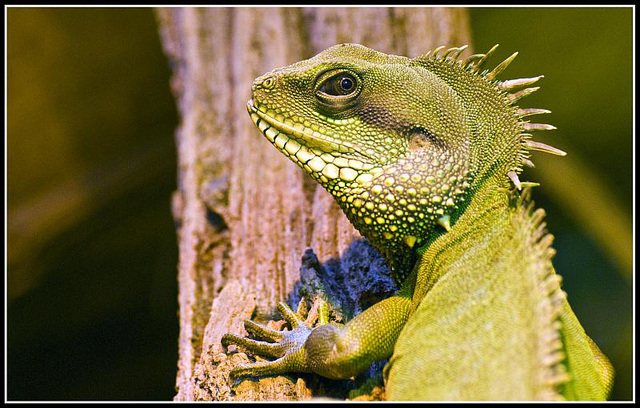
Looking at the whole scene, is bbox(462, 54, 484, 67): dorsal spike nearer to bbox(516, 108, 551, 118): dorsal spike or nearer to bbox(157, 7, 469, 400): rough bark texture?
bbox(516, 108, 551, 118): dorsal spike

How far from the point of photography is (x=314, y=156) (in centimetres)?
262

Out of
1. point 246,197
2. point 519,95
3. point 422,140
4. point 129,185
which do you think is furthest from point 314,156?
point 129,185

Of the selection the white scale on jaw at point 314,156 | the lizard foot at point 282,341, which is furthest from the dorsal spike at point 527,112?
the lizard foot at point 282,341

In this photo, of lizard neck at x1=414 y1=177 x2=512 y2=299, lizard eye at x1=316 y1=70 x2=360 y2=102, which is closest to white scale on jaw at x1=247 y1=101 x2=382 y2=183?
lizard eye at x1=316 y1=70 x2=360 y2=102

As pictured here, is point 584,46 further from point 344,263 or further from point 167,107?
point 167,107

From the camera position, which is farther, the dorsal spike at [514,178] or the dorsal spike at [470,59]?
the dorsal spike at [470,59]

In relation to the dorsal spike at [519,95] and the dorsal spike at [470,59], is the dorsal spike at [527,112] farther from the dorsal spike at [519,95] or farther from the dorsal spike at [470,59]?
the dorsal spike at [470,59]

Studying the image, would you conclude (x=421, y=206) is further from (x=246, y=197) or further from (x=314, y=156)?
(x=246, y=197)

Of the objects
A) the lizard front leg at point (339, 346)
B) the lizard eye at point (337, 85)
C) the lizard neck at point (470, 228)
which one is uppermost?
the lizard eye at point (337, 85)

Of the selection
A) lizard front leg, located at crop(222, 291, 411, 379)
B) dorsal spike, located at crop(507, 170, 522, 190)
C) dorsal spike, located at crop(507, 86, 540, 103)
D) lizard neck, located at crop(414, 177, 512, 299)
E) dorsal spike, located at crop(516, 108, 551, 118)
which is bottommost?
lizard front leg, located at crop(222, 291, 411, 379)

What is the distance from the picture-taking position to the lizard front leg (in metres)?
2.34

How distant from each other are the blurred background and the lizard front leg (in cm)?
356

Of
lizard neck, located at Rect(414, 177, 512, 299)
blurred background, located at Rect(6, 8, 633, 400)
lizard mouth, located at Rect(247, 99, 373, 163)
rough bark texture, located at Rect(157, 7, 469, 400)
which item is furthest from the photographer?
blurred background, located at Rect(6, 8, 633, 400)

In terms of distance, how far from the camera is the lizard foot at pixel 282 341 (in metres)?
2.56
